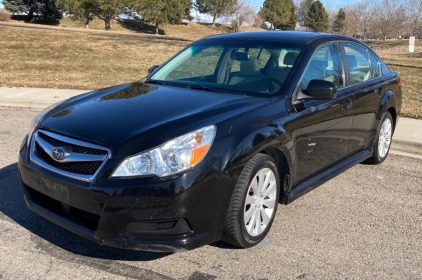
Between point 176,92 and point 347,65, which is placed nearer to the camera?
point 176,92

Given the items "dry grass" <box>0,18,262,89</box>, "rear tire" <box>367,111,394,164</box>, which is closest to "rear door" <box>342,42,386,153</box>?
"rear tire" <box>367,111,394,164</box>

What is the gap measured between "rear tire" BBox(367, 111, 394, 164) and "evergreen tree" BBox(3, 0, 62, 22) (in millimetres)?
48444

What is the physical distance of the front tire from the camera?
319 centimetres

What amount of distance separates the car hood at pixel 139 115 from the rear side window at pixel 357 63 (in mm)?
1661

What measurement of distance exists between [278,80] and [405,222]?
1.79 metres

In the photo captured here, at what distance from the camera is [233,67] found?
14.7ft

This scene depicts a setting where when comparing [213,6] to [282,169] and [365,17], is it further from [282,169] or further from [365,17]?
[282,169]

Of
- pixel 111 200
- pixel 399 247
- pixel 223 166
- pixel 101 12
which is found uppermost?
pixel 101 12

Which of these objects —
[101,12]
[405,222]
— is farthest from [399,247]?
[101,12]

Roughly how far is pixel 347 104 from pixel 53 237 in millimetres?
3092

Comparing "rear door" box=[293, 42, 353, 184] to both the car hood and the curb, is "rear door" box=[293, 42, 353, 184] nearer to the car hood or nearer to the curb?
the car hood

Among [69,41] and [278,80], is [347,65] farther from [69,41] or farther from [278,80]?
[69,41]

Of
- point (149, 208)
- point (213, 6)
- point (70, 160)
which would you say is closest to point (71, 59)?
point (70, 160)

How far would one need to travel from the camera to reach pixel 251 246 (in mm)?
3477
